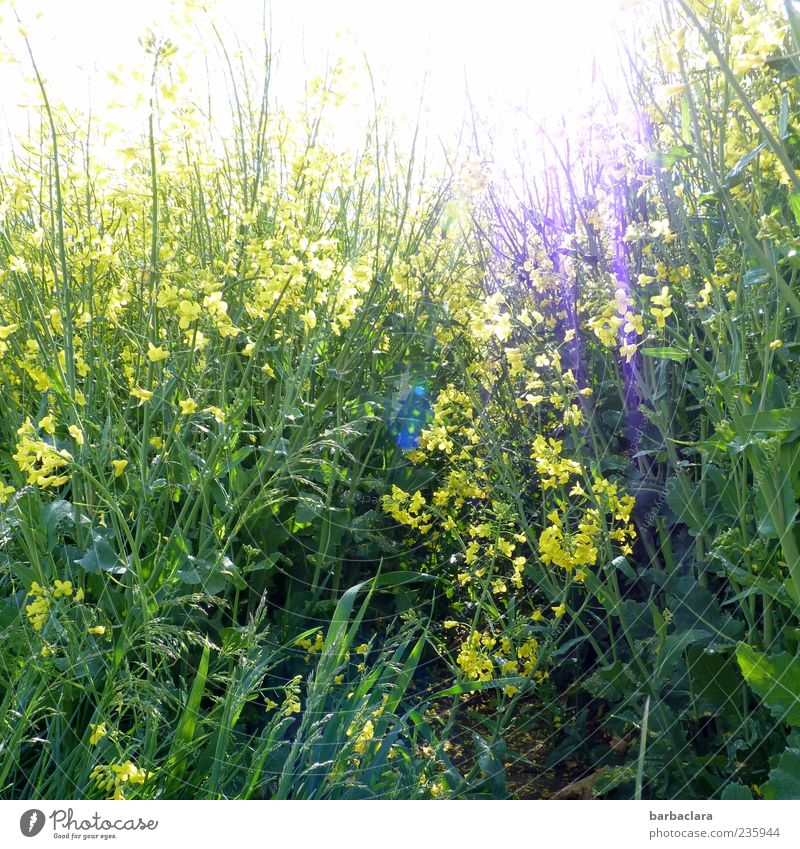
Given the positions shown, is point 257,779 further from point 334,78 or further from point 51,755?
point 334,78

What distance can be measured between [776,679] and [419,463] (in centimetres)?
119

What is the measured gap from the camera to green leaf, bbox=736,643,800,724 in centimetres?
123

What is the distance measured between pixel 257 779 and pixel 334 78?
1.53 m

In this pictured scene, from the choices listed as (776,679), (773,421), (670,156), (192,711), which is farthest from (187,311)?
(776,679)

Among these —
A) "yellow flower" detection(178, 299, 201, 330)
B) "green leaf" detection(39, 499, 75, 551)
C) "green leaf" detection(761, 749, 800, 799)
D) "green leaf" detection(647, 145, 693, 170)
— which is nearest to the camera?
"green leaf" detection(761, 749, 800, 799)

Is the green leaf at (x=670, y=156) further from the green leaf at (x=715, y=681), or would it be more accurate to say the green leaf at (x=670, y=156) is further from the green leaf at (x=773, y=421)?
the green leaf at (x=715, y=681)

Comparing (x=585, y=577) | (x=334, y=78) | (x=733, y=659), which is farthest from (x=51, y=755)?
(x=334, y=78)

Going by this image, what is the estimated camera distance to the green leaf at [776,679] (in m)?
1.23

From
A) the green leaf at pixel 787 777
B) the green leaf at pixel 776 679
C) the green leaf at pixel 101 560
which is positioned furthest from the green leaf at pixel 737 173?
the green leaf at pixel 101 560

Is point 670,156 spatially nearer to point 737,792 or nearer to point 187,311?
point 187,311

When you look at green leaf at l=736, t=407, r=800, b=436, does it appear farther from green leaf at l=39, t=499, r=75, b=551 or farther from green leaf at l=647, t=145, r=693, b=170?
green leaf at l=39, t=499, r=75, b=551

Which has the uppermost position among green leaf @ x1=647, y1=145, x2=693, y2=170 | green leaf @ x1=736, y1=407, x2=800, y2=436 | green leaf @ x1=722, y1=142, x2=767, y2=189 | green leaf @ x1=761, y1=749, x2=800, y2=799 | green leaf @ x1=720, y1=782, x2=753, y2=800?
green leaf @ x1=647, y1=145, x2=693, y2=170

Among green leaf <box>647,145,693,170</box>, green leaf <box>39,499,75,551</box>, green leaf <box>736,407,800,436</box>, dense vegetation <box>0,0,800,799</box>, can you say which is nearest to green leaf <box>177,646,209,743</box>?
dense vegetation <box>0,0,800,799</box>

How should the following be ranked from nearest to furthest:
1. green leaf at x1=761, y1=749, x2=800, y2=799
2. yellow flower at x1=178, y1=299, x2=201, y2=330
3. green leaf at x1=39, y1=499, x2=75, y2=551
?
green leaf at x1=761, y1=749, x2=800, y2=799, yellow flower at x1=178, y1=299, x2=201, y2=330, green leaf at x1=39, y1=499, x2=75, y2=551
